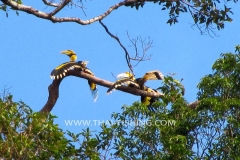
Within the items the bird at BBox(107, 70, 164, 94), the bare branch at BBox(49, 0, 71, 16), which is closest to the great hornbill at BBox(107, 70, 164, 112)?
the bird at BBox(107, 70, 164, 94)

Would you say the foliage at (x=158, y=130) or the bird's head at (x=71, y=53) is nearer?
the foliage at (x=158, y=130)

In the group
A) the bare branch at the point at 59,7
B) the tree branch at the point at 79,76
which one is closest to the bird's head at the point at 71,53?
the tree branch at the point at 79,76

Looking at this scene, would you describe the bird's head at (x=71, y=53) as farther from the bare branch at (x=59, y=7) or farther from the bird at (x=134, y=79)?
the bare branch at (x=59, y=7)

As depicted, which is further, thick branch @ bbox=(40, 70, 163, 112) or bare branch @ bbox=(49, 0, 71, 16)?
thick branch @ bbox=(40, 70, 163, 112)

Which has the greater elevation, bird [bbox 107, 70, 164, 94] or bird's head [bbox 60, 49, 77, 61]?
bird's head [bbox 60, 49, 77, 61]

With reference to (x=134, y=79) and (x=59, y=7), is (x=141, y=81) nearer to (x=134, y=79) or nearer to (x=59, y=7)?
(x=134, y=79)

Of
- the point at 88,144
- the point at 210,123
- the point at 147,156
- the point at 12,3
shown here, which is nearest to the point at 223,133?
the point at 210,123

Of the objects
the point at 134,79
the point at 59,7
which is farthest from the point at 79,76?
the point at 59,7

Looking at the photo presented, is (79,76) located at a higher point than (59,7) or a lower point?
higher

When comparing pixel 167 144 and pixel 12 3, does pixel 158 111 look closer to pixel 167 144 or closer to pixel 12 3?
pixel 167 144

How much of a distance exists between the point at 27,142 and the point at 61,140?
0.46 m

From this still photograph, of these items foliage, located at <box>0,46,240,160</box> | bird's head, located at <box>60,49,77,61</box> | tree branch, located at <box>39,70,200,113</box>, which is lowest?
foliage, located at <box>0,46,240,160</box>

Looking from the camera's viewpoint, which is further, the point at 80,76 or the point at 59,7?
the point at 80,76

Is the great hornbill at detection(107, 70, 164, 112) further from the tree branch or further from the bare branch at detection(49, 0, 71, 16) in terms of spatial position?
the bare branch at detection(49, 0, 71, 16)
